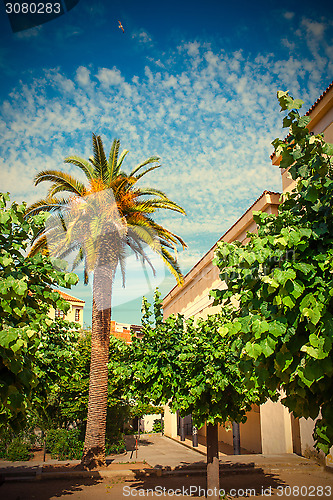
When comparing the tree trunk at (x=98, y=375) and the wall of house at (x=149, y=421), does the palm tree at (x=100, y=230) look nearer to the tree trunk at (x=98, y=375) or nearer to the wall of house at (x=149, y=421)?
the tree trunk at (x=98, y=375)

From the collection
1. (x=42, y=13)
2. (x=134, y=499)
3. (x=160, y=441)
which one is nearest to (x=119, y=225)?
(x=134, y=499)

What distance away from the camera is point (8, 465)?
1623 centimetres

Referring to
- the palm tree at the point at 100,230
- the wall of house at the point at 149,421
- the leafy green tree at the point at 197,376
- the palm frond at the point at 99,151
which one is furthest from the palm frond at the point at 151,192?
the wall of house at the point at 149,421

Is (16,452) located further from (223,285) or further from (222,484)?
(223,285)

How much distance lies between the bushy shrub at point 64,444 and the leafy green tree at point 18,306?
48.2 feet

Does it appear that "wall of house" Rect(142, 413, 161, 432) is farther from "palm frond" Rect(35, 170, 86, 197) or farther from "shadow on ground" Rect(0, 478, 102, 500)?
"palm frond" Rect(35, 170, 86, 197)

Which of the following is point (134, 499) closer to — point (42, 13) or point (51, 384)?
point (51, 384)

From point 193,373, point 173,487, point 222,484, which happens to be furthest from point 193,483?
point 193,373

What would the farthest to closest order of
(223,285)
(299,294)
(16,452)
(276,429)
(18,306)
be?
(223,285) < (16,452) < (276,429) < (18,306) < (299,294)

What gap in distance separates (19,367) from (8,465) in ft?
49.5

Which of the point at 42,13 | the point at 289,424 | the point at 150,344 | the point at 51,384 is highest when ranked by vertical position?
the point at 42,13

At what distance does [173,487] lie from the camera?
11.6 meters

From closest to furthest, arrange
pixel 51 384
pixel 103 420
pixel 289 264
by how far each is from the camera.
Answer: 1. pixel 289 264
2. pixel 51 384
3. pixel 103 420

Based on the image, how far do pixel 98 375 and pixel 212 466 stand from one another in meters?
5.20
